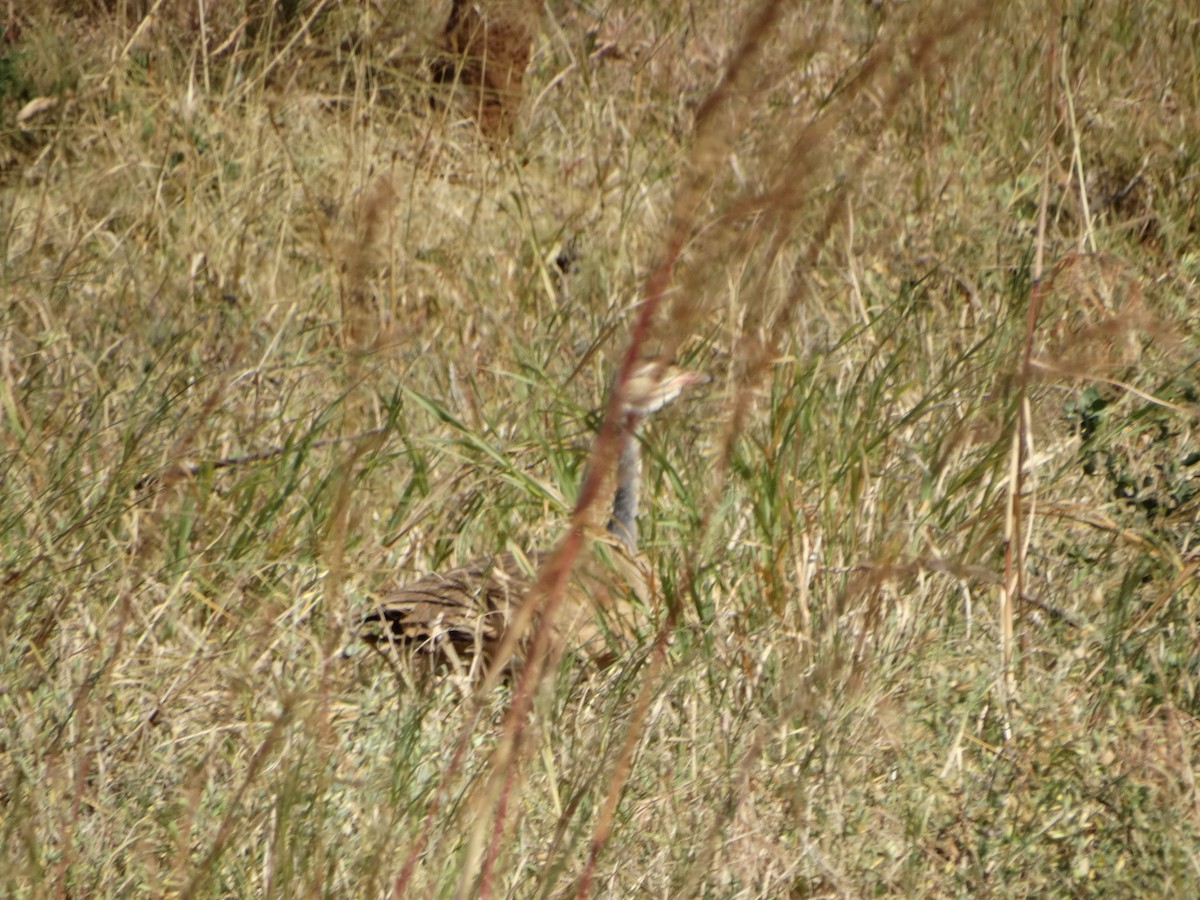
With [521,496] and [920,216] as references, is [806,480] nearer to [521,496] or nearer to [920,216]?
[521,496]

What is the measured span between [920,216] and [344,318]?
2.01 m

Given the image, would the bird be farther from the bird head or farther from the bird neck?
the bird head

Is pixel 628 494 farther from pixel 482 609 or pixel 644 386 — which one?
pixel 644 386

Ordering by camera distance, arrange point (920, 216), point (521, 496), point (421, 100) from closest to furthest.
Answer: point (521, 496), point (920, 216), point (421, 100)

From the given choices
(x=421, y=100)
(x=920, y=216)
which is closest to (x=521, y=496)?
(x=920, y=216)

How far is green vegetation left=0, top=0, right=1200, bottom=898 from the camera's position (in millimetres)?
2254

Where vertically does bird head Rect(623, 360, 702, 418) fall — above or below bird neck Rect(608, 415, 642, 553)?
above

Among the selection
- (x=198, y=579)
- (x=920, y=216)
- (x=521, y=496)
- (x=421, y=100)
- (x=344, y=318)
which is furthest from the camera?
(x=421, y=100)

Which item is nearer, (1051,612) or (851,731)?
(851,731)

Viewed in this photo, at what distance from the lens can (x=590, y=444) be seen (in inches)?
149

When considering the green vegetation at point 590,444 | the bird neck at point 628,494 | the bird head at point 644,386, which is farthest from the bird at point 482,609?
the bird head at point 644,386

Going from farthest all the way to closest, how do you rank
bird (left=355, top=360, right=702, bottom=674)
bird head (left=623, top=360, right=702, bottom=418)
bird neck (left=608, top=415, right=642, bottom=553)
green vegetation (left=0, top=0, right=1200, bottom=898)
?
1. bird neck (left=608, top=415, right=642, bottom=553)
2. bird (left=355, top=360, right=702, bottom=674)
3. green vegetation (left=0, top=0, right=1200, bottom=898)
4. bird head (left=623, top=360, right=702, bottom=418)

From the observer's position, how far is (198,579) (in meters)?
3.21

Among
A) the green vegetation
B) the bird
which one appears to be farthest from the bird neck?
the bird
